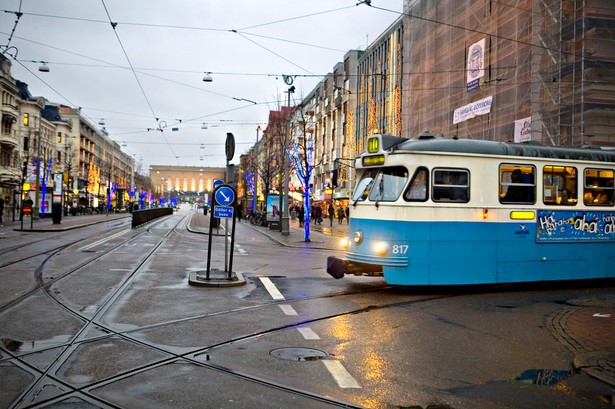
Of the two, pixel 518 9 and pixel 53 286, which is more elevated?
pixel 518 9

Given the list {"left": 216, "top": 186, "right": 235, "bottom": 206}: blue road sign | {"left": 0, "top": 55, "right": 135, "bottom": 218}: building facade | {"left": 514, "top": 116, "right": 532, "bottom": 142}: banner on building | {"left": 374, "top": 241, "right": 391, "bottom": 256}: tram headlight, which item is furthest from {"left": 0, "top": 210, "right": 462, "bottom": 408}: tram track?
{"left": 0, "top": 55, "right": 135, "bottom": 218}: building facade

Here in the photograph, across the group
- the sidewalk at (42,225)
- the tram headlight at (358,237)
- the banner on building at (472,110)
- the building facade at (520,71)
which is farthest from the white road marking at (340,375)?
the sidewalk at (42,225)

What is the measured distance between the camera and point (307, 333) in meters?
7.71

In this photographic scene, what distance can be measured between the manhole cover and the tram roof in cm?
539

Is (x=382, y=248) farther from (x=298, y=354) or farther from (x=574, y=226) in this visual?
(x=298, y=354)

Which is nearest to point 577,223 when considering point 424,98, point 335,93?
point 424,98

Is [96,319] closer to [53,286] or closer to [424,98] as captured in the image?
[53,286]

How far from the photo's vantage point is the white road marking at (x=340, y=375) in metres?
5.50

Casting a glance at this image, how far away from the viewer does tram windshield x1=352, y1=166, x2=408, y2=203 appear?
36.0ft

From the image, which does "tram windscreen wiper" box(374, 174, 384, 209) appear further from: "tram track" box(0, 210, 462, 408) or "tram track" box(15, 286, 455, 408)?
"tram track" box(15, 286, 455, 408)

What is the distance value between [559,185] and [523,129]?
51.5ft

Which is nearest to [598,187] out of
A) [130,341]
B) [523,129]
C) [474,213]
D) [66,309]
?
[474,213]

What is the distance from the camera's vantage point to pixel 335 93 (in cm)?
7356

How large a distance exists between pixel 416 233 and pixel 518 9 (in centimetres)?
2144
